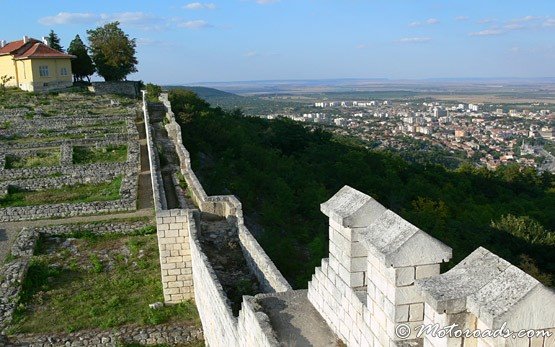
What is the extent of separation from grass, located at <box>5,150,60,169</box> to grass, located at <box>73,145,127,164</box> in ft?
2.76

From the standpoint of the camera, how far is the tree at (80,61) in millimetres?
41531

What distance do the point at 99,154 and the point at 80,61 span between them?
22.8 meters

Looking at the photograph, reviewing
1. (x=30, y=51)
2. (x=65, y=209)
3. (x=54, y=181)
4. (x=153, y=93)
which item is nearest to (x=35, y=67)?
(x=30, y=51)

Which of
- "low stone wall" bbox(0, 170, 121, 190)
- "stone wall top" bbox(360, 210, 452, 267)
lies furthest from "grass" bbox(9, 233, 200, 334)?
"stone wall top" bbox(360, 210, 452, 267)

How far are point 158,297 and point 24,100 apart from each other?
86.7ft

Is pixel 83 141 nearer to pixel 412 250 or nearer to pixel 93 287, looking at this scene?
pixel 93 287

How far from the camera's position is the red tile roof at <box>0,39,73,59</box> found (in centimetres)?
3622

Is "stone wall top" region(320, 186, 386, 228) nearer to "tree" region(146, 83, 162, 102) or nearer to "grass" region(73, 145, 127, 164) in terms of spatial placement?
"grass" region(73, 145, 127, 164)

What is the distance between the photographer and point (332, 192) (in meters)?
26.9

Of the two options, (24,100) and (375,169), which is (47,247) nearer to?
(24,100)

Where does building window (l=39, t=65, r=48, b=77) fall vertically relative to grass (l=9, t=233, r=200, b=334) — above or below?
above

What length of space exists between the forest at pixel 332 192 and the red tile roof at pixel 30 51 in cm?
1024

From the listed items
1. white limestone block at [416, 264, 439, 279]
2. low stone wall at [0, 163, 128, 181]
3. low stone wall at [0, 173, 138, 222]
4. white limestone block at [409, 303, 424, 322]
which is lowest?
low stone wall at [0, 173, 138, 222]

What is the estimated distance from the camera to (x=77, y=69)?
41719 mm
